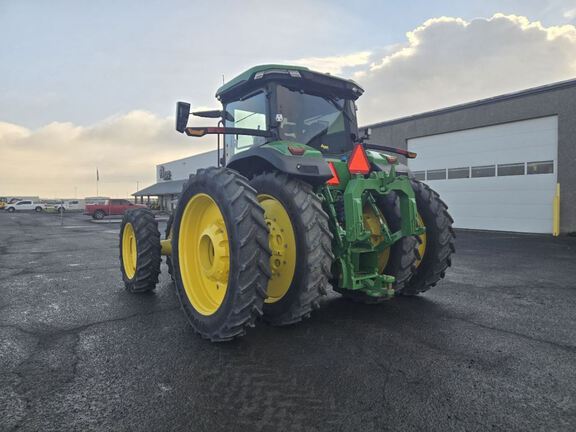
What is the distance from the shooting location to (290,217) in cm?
346

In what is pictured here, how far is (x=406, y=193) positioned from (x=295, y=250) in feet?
4.56

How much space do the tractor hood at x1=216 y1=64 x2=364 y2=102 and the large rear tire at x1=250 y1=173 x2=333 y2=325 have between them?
3.79 feet

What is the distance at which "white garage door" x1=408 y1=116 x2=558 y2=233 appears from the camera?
13.9 m

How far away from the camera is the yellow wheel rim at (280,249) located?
11.4ft

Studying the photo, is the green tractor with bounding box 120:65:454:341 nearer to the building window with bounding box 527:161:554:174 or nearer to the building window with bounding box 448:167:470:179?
the building window with bounding box 527:161:554:174

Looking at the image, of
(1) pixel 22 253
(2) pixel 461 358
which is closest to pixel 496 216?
(2) pixel 461 358

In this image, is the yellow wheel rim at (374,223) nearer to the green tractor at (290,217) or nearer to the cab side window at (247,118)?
the green tractor at (290,217)

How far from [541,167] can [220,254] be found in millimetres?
14694

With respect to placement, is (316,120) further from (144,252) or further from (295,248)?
(144,252)

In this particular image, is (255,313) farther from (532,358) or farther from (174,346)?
(532,358)

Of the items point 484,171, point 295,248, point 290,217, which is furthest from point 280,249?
point 484,171

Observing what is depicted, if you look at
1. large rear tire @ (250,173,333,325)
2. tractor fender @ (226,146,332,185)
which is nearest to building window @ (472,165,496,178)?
tractor fender @ (226,146,332,185)

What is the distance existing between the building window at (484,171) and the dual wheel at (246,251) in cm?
1420

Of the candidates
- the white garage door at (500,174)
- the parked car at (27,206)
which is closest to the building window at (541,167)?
the white garage door at (500,174)
